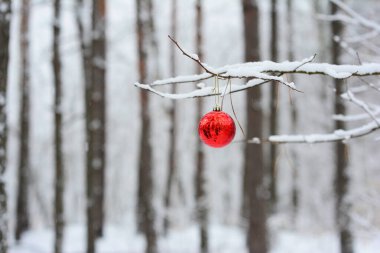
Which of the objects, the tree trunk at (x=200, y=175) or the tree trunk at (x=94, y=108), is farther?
the tree trunk at (x=200, y=175)

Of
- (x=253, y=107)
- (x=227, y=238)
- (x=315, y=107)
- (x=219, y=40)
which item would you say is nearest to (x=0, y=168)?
(x=253, y=107)

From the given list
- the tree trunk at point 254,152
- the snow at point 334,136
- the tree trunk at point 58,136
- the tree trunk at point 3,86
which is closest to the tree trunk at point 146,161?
the tree trunk at point 58,136

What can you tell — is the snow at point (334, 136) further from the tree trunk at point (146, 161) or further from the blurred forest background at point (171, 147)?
the tree trunk at point (146, 161)

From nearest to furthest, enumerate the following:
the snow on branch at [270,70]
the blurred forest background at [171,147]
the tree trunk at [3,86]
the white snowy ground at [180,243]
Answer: the snow on branch at [270,70], the tree trunk at [3,86], the blurred forest background at [171,147], the white snowy ground at [180,243]

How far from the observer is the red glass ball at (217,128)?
200 centimetres

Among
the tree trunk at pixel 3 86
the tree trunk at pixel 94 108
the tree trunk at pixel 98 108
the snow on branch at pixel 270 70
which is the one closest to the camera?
the snow on branch at pixel 270 70

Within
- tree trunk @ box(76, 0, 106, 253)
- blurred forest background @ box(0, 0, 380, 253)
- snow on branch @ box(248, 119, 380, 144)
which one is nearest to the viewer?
snow on branch @ box(248, 119, 380, 144)

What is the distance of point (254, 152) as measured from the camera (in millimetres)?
7699

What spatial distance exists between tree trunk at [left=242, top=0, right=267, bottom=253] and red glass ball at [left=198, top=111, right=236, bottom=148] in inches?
218

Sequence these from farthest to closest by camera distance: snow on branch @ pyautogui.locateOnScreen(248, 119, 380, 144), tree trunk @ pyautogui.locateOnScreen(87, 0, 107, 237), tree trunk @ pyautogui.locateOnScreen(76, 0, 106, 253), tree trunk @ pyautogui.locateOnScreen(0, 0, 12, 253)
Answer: tree trunk @ pyautogui.locateOnScreen(87, 0, 107, 237), tree trunk @ pyautogui.locateOnScreen(76, 0, 106, 253), tree trunk @ pyautogui.locateOnScreen(0, 0, 12, 253), snow on branch @ pyautogui.locateOnScreen(248, 119, 380, 144)

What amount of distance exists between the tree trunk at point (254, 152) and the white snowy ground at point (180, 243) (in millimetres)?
3746

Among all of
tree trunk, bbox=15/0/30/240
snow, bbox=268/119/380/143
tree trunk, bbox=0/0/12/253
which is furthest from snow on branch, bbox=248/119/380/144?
tree trunk, bbox=15/0/30/240

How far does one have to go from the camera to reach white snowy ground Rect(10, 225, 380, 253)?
10844 mm

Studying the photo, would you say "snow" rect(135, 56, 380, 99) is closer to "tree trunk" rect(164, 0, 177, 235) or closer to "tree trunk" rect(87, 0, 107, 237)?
"tree trunk" rect(87, 0, 107, 237)
